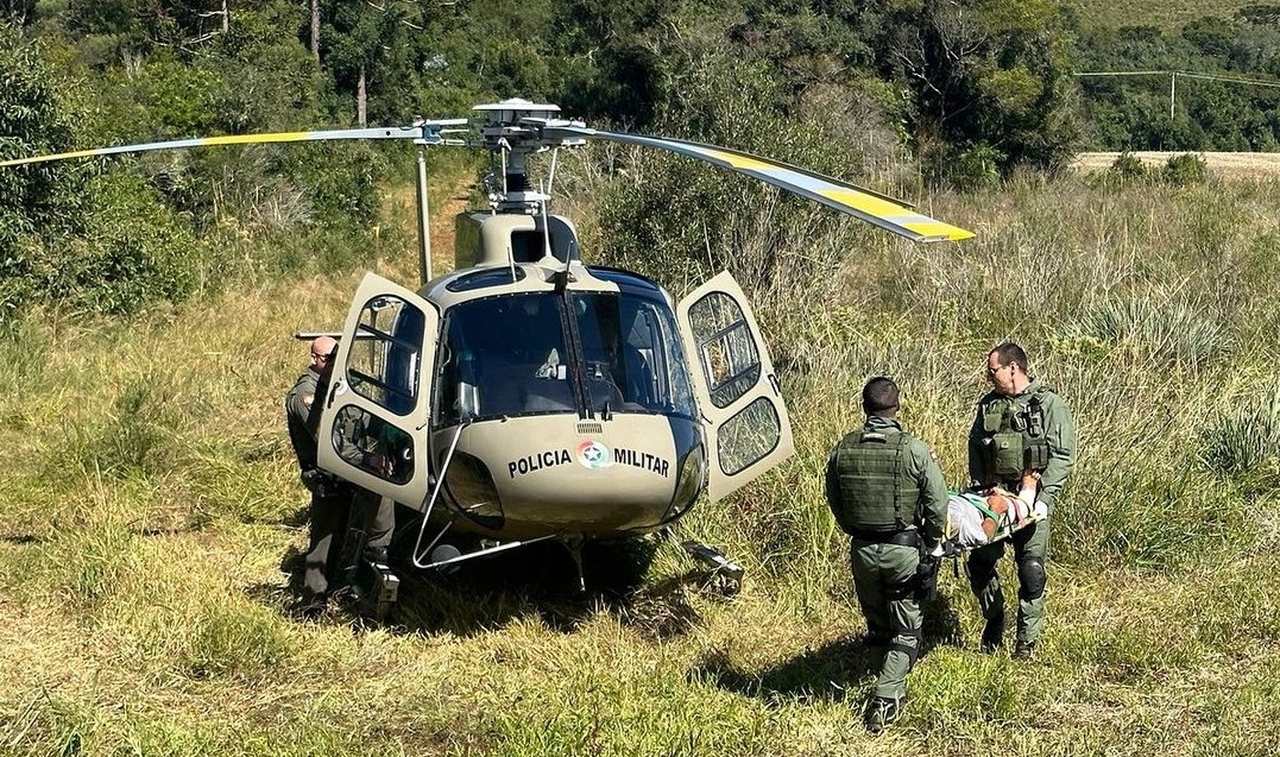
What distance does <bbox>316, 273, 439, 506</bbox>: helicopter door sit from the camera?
19.5 ft

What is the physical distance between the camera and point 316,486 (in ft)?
22.2

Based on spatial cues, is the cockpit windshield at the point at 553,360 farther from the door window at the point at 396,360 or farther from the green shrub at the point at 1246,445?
the green shrub at the point at 1246,445

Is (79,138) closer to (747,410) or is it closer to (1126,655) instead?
(747,410)

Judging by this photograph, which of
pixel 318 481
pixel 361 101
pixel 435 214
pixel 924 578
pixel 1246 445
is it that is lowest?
pixel 435 214

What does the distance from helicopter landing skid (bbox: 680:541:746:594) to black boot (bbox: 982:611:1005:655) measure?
129 cm

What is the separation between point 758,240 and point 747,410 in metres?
6.65

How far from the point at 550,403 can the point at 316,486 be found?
1621 mm

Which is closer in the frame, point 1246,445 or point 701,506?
point 701,506

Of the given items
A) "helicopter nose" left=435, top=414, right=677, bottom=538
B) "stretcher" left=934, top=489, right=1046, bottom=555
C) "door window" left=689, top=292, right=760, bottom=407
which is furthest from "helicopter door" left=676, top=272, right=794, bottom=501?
"stretcher" left=934, top=489, right=1046, bottom=555

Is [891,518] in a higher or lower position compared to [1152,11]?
lower

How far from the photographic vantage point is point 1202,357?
1017 cm

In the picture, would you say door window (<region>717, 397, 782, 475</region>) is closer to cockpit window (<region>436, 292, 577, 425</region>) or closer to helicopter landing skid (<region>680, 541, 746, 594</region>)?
helicopter landing skid (<region>680, 541, 746, 594</region>)

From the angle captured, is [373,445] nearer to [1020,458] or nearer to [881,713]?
[881,713]

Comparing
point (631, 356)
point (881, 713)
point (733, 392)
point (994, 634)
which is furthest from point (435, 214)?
point (881, 713)
